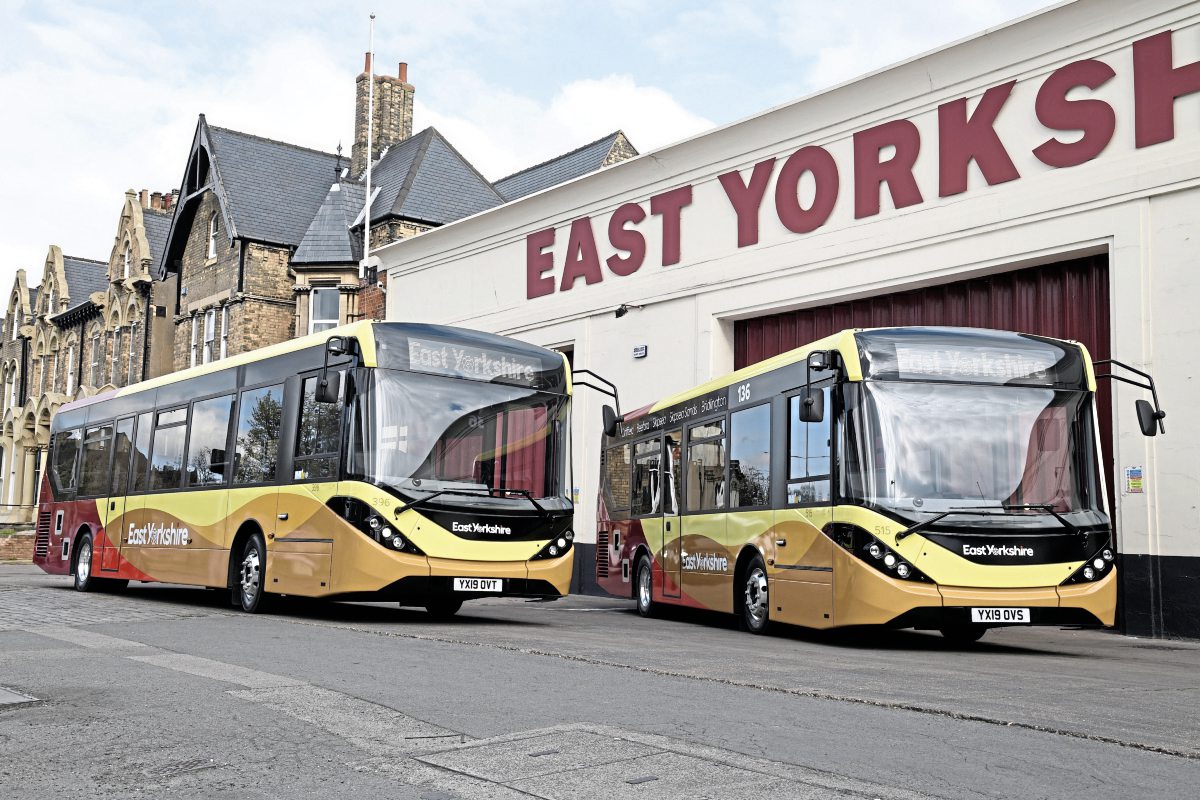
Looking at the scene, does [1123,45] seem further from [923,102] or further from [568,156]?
[568,156]

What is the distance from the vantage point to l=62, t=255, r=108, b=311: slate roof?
54722 mm

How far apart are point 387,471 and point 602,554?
7542mm

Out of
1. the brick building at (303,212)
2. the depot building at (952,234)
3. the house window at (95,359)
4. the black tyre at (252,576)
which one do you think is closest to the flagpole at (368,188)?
the brick building at (303,212)

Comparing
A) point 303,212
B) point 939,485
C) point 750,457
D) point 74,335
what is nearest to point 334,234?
point 303,212

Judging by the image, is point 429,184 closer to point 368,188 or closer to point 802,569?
point 368,188

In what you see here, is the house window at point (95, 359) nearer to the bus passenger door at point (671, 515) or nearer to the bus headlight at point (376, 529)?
the bus passenger door at point (671, 515)

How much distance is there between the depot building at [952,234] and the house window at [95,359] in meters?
29.7

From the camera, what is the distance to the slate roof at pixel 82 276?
180ft

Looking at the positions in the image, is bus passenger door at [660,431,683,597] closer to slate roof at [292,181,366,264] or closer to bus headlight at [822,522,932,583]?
bus headlight at [822,522,932,583]

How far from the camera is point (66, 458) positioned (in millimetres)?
21766

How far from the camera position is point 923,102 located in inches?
723

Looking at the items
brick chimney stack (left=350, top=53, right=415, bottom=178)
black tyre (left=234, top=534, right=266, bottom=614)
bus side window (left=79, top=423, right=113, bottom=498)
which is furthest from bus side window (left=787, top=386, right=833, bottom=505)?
brick chimney stack (left=350, top=53, right=415, bottom=178)

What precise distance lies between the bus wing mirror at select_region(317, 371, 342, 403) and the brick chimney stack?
101 ft

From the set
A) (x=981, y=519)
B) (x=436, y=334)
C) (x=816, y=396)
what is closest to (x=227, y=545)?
(x=436, y=334)
